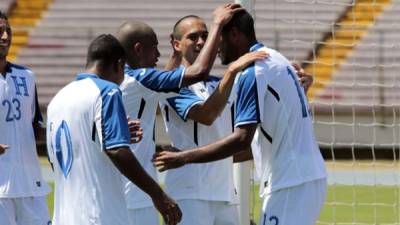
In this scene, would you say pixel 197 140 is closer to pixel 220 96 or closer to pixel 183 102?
pixel 183 102

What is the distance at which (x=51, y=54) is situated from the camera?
21422 mm

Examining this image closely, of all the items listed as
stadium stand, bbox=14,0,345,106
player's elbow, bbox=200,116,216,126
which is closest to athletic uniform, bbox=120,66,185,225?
player's elbow, bbox=200,116,216,126

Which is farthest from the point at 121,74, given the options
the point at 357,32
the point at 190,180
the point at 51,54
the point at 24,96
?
the point at 51,54

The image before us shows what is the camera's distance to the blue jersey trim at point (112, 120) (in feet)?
18.9

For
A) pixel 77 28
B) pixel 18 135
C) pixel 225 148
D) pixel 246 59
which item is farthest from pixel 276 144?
pixel 77 28

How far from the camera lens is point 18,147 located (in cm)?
768

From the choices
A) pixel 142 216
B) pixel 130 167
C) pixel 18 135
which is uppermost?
pixel 130 167

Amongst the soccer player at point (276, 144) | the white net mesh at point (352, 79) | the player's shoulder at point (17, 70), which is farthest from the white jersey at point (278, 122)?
the white net mesh at point (352, 79)

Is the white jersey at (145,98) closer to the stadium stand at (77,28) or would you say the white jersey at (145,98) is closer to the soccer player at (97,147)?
the soccer player at (97,147)

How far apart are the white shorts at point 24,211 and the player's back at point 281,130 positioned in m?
2.03

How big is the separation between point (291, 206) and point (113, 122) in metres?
1.22

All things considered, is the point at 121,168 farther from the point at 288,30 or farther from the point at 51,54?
the point at 51,54

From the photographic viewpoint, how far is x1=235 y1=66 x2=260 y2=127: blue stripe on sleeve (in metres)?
6.18

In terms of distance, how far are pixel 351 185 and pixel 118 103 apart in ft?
27.3
